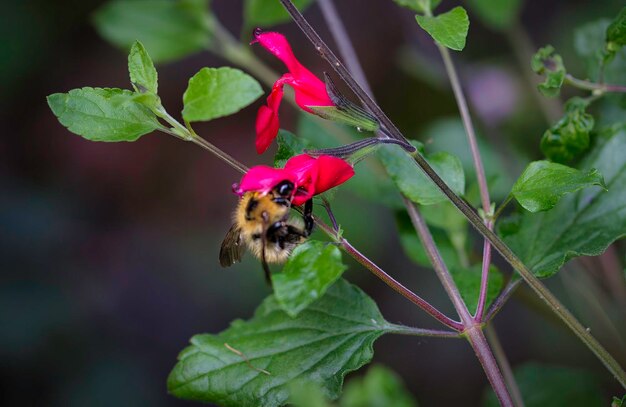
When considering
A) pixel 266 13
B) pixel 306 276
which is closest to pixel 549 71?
pixel 306 276

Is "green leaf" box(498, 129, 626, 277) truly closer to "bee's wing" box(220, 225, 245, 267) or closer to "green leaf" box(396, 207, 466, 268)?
"green leaf" box(396, 207, 466, 268)

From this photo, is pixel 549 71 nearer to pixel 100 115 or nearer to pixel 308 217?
pixel 308 217

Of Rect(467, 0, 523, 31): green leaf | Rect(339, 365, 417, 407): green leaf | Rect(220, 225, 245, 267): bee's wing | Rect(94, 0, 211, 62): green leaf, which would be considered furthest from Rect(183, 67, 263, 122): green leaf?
Rect(467, 0, 523, 31): green leaf

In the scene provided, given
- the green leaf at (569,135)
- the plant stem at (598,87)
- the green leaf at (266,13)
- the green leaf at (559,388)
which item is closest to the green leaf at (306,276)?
the green leaf at (569,135)

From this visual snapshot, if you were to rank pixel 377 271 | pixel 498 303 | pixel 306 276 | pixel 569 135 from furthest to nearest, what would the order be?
pixel 569 135, pixel 498 303, pixel 377 271, pixel 306 276

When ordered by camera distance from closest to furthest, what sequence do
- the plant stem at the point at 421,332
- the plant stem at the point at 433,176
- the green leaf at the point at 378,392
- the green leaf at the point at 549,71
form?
the green leaf at the point at 378,392
the plant stem at the point at 433,176
the plant stem at the point at 421,332
the green leaf at the point at 549,71

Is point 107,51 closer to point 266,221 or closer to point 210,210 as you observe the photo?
point 210,210

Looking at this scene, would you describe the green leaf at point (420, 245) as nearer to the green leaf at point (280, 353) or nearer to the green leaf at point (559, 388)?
the green leaf at point (280, 353)
